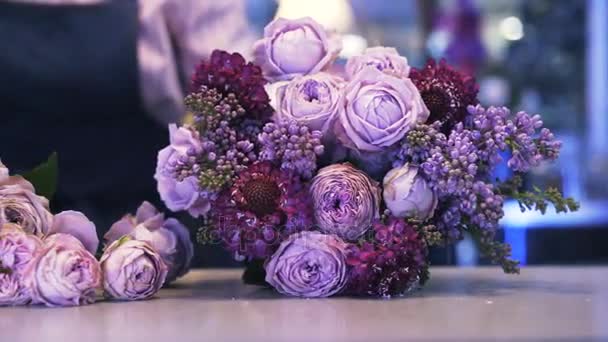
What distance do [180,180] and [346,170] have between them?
17cm

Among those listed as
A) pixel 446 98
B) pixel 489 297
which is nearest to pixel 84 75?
pixel 446 98

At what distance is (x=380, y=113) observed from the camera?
34.6 inches

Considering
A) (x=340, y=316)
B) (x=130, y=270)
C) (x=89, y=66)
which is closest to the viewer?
(x=340, y=316)

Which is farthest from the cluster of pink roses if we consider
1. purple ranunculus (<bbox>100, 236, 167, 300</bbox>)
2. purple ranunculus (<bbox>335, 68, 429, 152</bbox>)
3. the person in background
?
the person in background

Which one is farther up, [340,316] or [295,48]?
[295,48]

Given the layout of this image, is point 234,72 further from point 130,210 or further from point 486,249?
point 130,210

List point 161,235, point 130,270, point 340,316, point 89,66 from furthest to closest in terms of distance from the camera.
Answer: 1. point 89,66
2. point 161,235
3. point 130,270
4. point 340,316

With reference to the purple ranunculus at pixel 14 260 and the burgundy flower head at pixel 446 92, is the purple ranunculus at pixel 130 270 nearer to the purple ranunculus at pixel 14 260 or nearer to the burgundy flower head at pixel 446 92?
the purple ranunculus at pixel 14 260

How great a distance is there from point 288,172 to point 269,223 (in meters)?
0.06

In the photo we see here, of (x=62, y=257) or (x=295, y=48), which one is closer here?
(x=62, y=257)

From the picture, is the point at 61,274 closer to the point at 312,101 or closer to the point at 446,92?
the point at 312,101

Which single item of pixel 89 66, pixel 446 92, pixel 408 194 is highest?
pixel 89 66

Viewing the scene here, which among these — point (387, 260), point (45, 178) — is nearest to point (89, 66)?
point (45, 178)

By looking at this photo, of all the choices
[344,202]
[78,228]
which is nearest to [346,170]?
[344,202]
